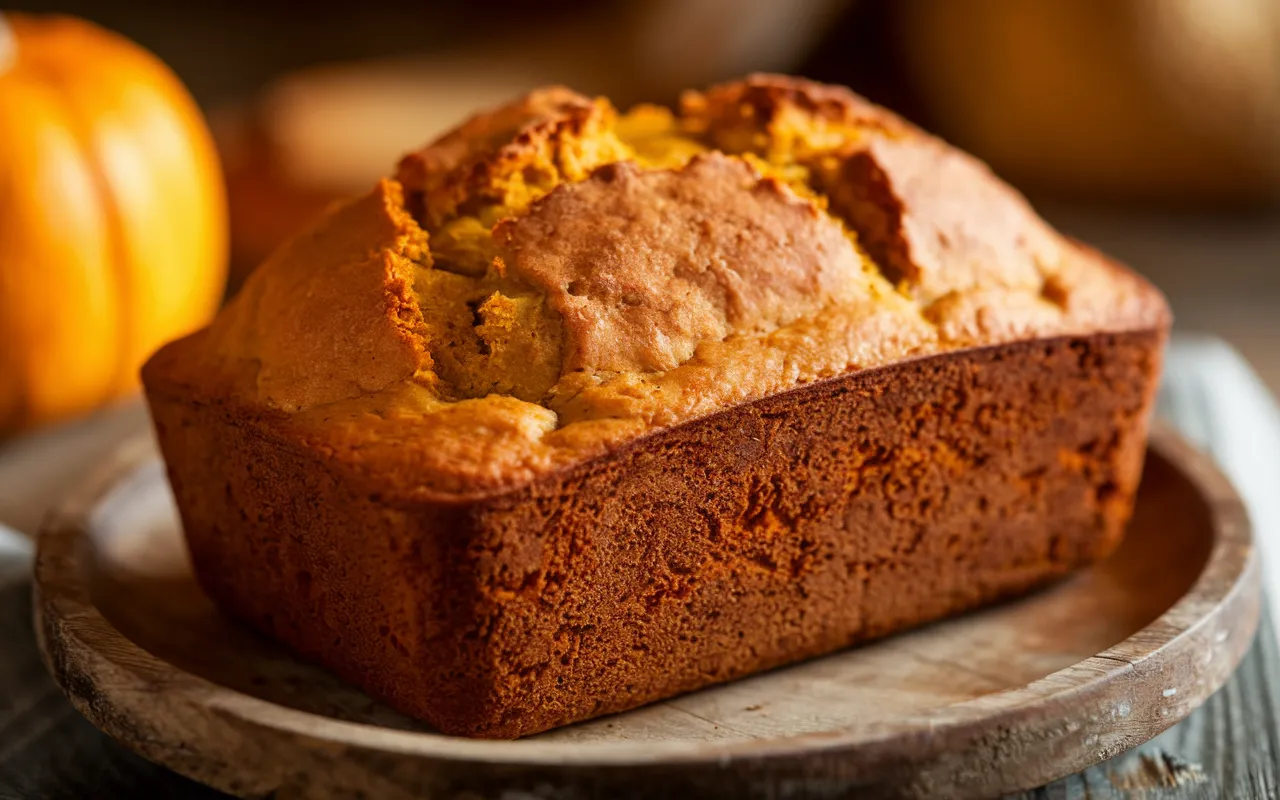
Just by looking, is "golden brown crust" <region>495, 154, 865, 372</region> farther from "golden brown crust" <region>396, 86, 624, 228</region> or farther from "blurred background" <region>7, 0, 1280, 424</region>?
"blurred background" <region>7, 0, 1280, 424</region>

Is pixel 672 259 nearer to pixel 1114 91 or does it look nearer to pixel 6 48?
pixel 6 48

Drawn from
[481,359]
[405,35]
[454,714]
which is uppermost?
[481,359]

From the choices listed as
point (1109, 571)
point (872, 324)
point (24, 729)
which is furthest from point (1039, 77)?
point (24, 729)

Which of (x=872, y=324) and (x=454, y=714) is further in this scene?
(x=872, y=324)

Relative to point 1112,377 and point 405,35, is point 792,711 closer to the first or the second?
point 1112,377

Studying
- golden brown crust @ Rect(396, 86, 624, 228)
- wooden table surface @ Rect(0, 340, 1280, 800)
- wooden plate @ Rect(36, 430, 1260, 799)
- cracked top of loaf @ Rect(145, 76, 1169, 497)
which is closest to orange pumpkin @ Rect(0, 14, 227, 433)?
wooden plate @ Rect(36, 430, 1260, 799)
